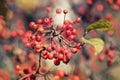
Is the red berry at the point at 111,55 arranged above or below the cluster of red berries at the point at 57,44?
below

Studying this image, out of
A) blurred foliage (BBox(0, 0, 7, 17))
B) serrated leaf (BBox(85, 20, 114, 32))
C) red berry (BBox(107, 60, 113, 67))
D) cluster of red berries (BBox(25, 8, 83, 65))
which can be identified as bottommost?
red berry (BBox(107, 60, 113, 67))

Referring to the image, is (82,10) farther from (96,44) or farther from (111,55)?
(96,44)

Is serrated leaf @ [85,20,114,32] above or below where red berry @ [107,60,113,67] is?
above

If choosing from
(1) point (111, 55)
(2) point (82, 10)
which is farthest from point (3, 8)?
(2) point (82, 10)

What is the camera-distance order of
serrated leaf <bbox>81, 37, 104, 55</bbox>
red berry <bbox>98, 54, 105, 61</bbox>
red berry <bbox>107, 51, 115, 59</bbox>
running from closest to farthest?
serrated leaf <bbox>81, 37, 104, 55</bbox> → red berry <bbox>107, 51, 115, 59</bbox> → red berry <bbox>98, 54, 105, 61</bbox>

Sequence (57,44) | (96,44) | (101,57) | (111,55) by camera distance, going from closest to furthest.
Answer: (96,44) < (57,44) < (111,55) < (101,57)

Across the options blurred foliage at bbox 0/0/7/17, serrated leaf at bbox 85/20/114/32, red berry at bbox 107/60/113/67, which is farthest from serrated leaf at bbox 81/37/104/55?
red berry at bbox 107/60/113/67

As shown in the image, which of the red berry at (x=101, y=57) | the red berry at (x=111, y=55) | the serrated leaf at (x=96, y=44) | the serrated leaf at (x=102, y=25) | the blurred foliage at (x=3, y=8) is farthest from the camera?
the red berry at (x=101, y=57)

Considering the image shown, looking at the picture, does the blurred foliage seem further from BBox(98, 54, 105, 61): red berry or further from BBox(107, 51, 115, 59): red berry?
BBox(98, 54, 105, 61): red berry

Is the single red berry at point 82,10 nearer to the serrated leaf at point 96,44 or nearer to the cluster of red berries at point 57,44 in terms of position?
the cluster of red berries at point 57,44

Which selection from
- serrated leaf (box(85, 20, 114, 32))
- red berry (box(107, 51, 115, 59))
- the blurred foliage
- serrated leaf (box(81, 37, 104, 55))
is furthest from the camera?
red berry (box(107, 51, 115, 59))

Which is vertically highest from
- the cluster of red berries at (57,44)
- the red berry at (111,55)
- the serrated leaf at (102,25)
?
the serrated leaf at (102,25)

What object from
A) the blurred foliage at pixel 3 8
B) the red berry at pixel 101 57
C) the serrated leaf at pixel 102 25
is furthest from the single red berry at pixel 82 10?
the serrated leaf at pixel 102 25
